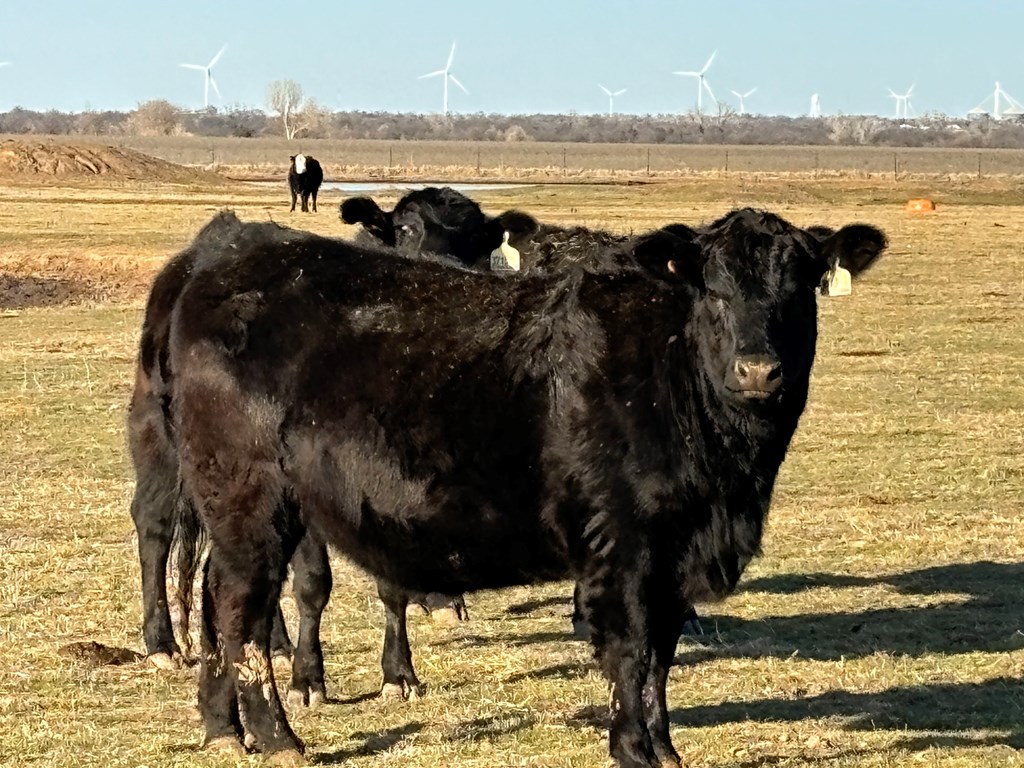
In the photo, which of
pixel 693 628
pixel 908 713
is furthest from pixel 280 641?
pixel 908 713

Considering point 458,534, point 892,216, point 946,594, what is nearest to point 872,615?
point 946,594

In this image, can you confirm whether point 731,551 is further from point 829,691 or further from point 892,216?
point 892,216

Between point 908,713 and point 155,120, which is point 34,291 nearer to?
point 908,713

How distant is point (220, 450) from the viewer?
6715 mm

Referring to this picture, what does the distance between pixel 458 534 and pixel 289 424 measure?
0.85m

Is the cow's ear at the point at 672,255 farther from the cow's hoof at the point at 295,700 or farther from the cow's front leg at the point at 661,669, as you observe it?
the cow's hoof at the point at 295,700

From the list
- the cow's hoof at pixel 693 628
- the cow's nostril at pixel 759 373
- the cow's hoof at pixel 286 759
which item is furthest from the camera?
the cow's hoof at pixel 693 628

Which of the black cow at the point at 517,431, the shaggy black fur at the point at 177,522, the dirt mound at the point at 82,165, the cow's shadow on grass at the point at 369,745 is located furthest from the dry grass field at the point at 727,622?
the dirt mound at the point at 82,165

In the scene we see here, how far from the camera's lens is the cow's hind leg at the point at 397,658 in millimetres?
7652

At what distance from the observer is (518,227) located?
1112 cm

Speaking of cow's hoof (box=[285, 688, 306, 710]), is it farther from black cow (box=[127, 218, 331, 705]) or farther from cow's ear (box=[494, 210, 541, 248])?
cow's ear (box=[494, 210, 541, 248])

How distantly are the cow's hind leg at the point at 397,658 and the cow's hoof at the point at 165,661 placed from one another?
1.04m

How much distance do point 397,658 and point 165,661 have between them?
119 centimetres

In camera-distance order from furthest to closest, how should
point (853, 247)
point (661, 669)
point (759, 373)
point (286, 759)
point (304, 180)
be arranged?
point (304, 180)
point (853, 247)
point (286, 759)
point (661, 669)
point (759, 373)
